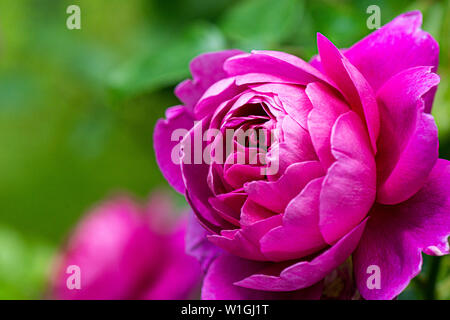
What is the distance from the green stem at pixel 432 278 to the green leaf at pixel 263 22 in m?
0.29

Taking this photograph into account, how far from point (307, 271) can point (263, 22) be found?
14.3 inches

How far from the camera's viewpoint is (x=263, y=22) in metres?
0.68

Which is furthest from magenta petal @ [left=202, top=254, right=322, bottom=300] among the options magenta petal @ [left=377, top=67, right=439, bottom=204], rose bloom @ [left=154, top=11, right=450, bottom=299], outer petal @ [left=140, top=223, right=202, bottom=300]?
outer petal @ [left=140, top=223, right=202, bottom=300]

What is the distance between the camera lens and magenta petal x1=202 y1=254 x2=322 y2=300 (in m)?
0.47

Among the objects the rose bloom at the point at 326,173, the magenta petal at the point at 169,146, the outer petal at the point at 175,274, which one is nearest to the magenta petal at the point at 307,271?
the rose bloom at the point at 326,173

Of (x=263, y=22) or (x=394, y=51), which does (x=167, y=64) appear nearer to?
(x=263, y=22)

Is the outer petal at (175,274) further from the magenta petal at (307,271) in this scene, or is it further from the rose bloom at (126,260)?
the magenta petal at (307,271)

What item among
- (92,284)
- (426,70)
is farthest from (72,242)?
(426,70)

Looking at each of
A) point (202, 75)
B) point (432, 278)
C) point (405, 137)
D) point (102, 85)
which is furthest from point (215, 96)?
point (102, 85)

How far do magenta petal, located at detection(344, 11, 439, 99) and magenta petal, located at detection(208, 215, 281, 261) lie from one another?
155mm

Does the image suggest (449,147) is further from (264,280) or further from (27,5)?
(27,5)

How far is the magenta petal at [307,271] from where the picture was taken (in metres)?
0.41
